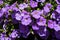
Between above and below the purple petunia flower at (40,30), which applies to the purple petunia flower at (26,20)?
above

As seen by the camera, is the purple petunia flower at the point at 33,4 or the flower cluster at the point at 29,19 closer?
the flower cluster at the point at 29,19

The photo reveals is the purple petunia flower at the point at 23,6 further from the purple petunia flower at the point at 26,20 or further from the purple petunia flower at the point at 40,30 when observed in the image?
the purple petunia flower at the point at 40,30

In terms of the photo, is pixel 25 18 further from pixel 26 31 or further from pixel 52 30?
pixel 52 30

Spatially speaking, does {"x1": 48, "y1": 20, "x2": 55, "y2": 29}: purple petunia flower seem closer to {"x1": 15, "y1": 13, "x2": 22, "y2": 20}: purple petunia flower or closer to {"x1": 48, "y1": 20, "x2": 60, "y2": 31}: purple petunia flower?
{"x1": 48, "y1": 20, "x2": 60, "y2": 31}: purple petunia flower

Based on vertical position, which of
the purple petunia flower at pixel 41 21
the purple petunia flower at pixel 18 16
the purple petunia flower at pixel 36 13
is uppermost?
the purple petunia flower at pixel 36 13

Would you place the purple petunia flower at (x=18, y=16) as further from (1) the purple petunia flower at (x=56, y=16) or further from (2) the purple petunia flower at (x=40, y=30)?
(1) the purple petunia flower at (x=56, y=16)

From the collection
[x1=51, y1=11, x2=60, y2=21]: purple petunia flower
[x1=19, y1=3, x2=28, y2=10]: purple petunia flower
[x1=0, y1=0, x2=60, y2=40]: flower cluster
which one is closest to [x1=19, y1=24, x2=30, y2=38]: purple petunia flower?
[x1=0, y1=0, x2=60, y2=40]: flower cluster

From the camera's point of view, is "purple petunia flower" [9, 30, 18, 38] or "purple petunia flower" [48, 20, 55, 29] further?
"purple petunia flower" [9, 30, 18, 38]

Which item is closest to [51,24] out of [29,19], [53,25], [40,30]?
[53,25]

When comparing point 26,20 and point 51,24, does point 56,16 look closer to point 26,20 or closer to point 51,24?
point 51,24

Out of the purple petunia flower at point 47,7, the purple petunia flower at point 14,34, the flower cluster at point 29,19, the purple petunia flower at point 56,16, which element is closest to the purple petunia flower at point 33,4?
the flower cluster at point 29,19
